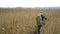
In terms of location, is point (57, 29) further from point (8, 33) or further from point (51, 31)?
point (8, 33)

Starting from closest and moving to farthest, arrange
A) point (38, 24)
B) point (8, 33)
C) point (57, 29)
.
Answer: point (38, 24) → point (8, 33) → point (57, 29)

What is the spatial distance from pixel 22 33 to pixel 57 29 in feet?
9.02

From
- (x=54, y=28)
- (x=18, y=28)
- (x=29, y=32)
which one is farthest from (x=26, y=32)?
(x=54, y=28)

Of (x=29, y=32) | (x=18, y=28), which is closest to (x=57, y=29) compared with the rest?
(x=29, y=32)

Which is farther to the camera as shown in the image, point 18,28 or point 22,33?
point 18,28

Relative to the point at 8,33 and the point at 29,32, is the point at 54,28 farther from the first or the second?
the point at 8,33

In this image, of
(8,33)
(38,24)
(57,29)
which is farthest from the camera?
(57,29)

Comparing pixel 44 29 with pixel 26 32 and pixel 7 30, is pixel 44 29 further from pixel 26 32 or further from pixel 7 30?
pixel 7 30

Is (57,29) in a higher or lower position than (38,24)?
lower

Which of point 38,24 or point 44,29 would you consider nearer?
point 38,24

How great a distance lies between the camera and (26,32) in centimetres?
1227

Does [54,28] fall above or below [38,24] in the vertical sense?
below

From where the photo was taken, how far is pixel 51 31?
1233 centimetres

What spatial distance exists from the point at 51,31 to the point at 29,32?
160cm
